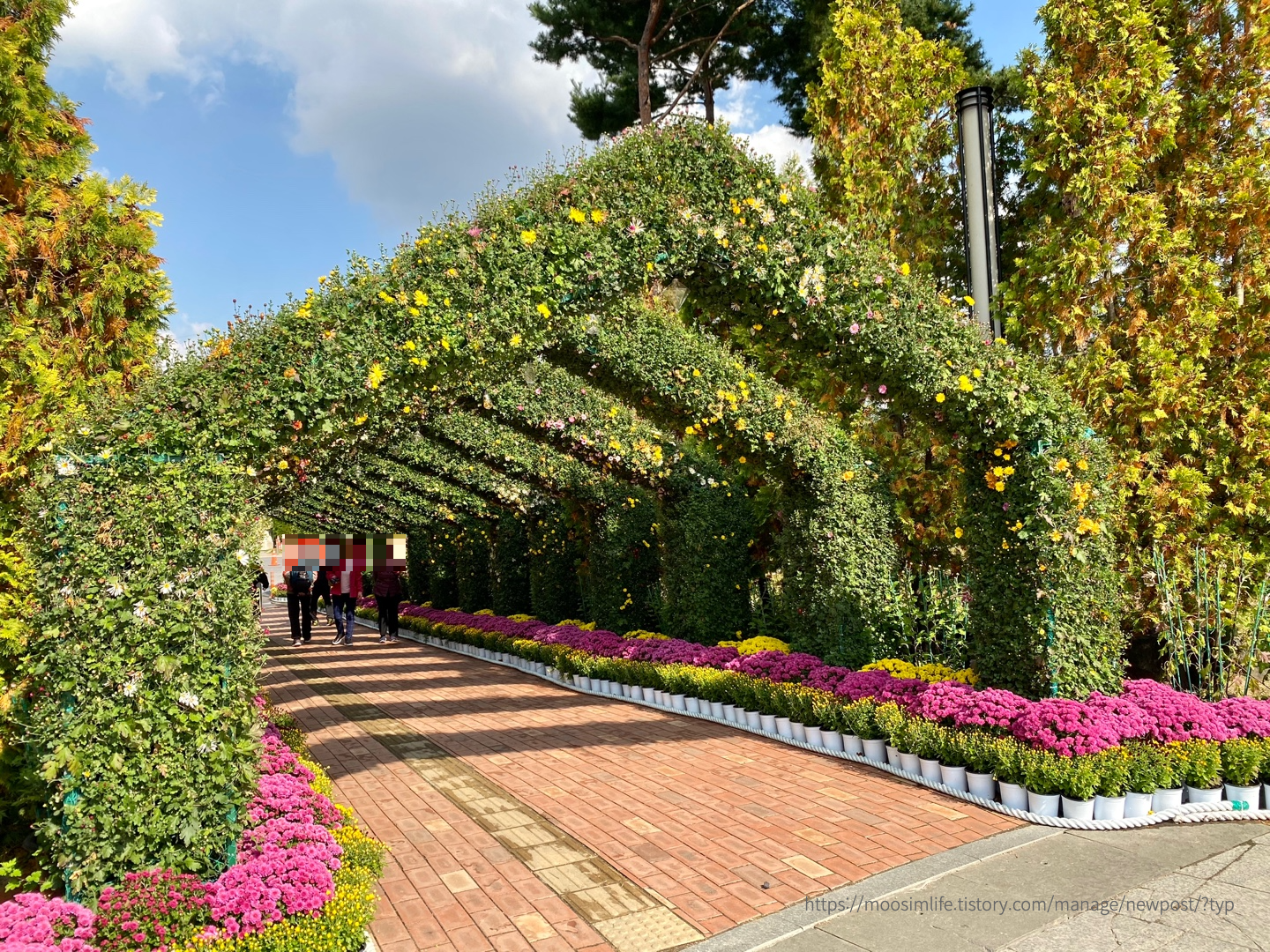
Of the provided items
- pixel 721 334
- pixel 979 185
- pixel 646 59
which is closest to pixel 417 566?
pixel 646 59

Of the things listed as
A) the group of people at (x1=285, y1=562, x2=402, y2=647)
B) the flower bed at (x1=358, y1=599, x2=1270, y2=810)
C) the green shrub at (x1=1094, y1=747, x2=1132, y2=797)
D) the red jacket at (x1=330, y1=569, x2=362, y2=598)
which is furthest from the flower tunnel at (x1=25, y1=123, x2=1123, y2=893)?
the red jacket at (x1=330, y1=569, x2=362, y2=598)

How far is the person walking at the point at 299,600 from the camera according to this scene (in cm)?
1902

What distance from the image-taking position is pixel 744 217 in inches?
237

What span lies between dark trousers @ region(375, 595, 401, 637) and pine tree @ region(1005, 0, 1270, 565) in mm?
14908

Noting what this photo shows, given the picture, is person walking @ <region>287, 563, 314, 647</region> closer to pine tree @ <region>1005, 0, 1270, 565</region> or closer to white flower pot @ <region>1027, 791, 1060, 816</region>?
pine tree @ <region>1005, 0, 1270, 565</region>

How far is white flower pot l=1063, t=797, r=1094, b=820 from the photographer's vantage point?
5.00 meters

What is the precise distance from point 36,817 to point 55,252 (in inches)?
164

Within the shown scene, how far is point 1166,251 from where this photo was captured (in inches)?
306

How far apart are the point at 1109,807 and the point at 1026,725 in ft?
2.33

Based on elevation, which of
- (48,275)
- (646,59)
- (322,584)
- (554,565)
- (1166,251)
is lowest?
(322,584)

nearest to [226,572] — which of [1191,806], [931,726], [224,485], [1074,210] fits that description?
[224,485]

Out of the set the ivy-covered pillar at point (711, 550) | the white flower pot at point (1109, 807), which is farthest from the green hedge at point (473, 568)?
the white flower pot at point (1109, 807)

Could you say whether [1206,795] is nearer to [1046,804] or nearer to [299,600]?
[1046,804]

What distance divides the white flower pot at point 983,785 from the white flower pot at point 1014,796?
10 centimetres
